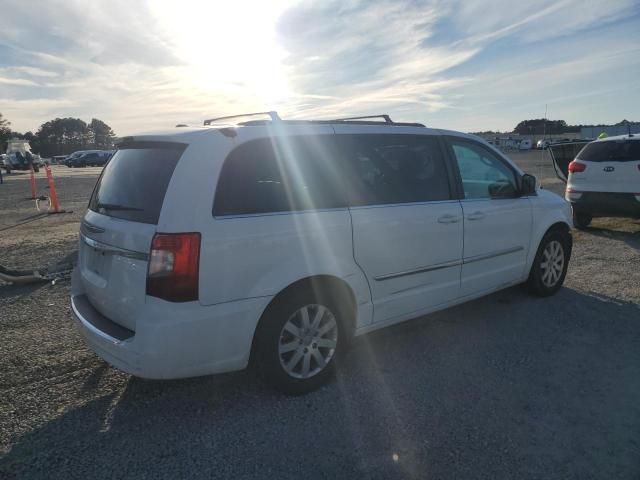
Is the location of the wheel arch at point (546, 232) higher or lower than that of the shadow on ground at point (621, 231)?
higher

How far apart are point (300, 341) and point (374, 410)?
65 cm

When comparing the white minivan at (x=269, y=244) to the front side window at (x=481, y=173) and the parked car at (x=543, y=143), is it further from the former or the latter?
the parked car at (x=543, y=143)

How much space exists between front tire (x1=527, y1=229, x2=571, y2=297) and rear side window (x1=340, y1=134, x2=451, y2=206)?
5.64 feet

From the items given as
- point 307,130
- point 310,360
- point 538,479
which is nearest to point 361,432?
point 310,360

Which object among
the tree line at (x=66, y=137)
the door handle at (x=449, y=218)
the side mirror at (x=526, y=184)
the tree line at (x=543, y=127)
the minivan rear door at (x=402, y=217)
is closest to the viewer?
the minivan rear door at (x=402, y=217)

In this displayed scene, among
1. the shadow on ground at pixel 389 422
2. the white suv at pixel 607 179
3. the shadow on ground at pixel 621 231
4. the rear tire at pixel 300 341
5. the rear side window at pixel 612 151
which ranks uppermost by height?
the rear side window at pixel 612 151

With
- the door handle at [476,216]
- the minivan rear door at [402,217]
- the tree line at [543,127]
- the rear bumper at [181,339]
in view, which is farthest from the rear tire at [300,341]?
the tree line at [543,127]

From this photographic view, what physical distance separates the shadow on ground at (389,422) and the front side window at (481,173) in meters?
1.36

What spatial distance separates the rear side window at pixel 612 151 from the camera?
27.5 ft

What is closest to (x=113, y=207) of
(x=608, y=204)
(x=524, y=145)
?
(x=608, y=204)

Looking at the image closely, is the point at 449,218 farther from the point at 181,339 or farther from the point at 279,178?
the point at 181,339

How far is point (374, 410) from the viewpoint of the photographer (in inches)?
124

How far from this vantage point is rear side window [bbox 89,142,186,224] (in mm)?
2877

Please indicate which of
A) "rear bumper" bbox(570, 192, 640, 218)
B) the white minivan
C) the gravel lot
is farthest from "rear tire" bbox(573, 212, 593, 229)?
the white minivan
